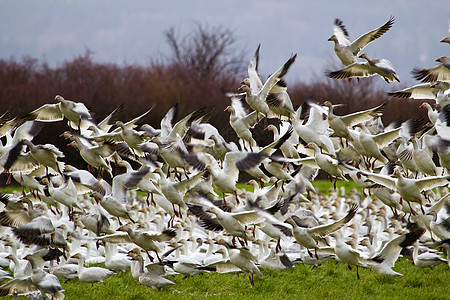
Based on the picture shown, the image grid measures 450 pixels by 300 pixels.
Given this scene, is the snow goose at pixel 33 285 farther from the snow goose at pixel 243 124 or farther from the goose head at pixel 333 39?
the goose head at pixel 333 39

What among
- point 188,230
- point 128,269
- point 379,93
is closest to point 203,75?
point 379,93

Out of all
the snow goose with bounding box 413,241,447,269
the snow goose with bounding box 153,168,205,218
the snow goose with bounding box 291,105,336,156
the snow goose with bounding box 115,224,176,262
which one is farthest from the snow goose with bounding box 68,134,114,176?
the snow goose with bounding box 413,241,447,269

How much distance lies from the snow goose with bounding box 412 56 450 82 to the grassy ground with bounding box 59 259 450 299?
267cm

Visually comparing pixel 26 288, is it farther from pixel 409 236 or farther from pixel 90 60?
pixel 90 60

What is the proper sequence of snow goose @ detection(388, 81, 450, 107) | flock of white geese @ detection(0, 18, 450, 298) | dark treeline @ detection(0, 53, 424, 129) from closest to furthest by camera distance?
flock of white geese @ detection(0, 18, 450, 298), snow goose @ detection(388, 81, 450, 107), dark treeline @ detection(0, 53, 424, 129)

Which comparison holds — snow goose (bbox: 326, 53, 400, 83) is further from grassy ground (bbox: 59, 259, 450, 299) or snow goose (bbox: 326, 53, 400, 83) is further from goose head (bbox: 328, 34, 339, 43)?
grassy ground (bbox: 59, 259, 450, 299)

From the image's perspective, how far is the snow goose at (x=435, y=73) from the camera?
257 inches

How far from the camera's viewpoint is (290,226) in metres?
6.47

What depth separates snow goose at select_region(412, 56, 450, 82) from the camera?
21.4ft

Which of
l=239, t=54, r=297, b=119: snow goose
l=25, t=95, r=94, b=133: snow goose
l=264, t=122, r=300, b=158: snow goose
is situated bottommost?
l=264, t=122, r=300, b=158: snow goose

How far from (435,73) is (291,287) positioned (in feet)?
10.7

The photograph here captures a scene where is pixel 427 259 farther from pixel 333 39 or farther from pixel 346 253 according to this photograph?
pixel 333 39

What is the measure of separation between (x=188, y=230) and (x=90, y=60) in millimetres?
22042

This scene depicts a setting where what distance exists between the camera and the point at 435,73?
6.62m
